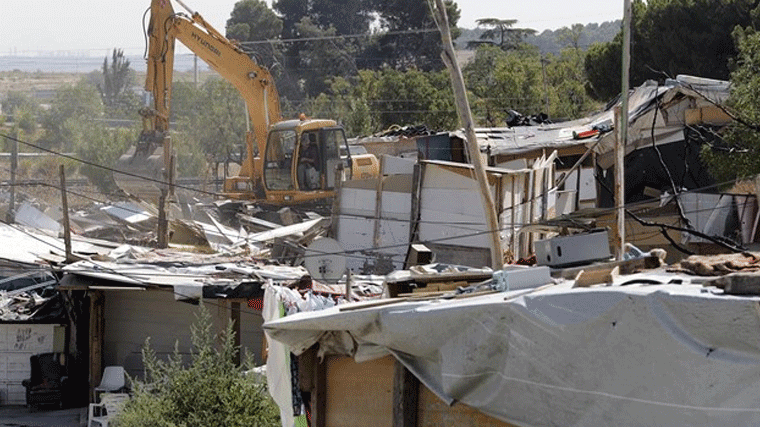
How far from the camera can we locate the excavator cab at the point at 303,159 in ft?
100

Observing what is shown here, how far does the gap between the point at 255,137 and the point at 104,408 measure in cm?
1566

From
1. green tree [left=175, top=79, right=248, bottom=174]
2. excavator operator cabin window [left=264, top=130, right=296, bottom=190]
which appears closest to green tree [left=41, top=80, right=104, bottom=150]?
green tree [left=175, top=79, right=248, bottom=174]

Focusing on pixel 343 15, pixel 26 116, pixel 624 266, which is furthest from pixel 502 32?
pixel 624 266

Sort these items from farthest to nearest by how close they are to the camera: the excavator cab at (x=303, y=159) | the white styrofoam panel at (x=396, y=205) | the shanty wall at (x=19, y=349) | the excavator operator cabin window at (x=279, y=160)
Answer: the excavator operator cabin window at (x=279, y=160)
the excavator cab at (x=303, y=159)
the white styrofoam panel at (x=396, y=205)
the shanty wall at (x=19, y=349)

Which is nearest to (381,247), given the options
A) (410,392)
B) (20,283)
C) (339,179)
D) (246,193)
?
(339,179)

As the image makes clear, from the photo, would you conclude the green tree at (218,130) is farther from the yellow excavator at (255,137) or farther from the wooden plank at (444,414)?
the wooden plank at (444,414)

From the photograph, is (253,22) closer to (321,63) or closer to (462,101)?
(321,63)

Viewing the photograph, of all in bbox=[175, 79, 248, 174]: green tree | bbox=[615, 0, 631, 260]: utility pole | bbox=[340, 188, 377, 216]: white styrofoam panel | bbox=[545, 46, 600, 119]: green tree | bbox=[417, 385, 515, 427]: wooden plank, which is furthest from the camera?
bbox=[175, 79, 248, 174]: green tree

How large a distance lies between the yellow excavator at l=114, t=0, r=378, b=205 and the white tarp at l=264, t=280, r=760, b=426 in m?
20.4

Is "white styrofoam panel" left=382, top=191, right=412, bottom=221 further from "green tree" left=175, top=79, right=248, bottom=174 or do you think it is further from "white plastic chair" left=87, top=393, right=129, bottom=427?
"green tree" left=175, top=79, right=248, bottom=174

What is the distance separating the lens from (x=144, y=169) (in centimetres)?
3122

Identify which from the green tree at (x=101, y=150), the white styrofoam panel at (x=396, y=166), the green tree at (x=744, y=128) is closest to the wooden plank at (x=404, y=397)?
the green tree at (x=744, y=128)

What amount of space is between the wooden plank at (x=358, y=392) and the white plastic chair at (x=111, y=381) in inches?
442

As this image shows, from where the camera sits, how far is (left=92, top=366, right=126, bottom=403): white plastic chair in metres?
20.4
